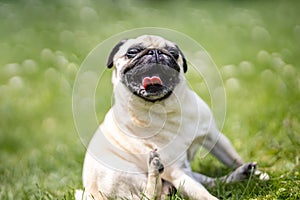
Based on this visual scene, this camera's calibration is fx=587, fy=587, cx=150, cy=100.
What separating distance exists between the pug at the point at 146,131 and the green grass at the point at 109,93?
10.1 inches

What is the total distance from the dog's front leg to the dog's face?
0.42 metres

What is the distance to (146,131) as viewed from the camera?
327 cm

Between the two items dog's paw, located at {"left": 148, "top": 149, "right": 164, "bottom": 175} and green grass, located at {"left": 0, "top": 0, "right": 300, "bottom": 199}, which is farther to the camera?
green grass, located at {"left": 0, "top": 0, "right": 300, "bottom": 199}

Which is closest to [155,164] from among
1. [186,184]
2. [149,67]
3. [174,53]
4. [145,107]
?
[186,184]

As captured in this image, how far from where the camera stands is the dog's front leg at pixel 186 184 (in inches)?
122

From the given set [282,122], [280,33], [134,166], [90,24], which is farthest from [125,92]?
[90,24]

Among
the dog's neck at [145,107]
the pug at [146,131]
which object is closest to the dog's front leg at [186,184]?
the pug at [146,131]

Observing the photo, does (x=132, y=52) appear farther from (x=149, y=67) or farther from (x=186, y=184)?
(x=186, y=184)

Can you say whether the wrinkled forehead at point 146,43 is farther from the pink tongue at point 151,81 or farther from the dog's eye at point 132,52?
the pink tongue at point 151,81

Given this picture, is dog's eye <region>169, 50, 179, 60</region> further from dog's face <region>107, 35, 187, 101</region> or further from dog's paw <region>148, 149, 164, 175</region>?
dog's paw <region>148, 149, 164, 175</region>

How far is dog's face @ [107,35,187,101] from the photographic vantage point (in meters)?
3.10

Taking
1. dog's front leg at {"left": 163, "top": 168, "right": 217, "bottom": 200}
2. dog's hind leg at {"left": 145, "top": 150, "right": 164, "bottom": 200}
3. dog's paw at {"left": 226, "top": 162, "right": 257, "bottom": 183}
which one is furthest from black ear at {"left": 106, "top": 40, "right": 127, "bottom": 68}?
dog's paw at {"left": 226, "top": 162, "right": 257, "bottom": 183}

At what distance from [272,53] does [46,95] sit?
256 centimetres

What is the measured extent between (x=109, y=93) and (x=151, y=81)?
9.07ft
